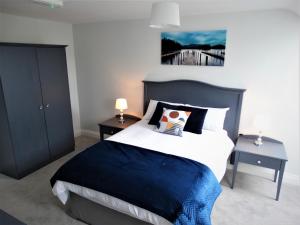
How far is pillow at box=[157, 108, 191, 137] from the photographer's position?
2.77m

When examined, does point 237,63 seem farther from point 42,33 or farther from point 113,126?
point 42,33

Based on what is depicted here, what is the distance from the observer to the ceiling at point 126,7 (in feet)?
7.58

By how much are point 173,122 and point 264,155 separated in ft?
3.67

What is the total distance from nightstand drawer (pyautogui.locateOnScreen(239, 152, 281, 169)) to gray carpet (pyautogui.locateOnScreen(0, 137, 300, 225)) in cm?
41

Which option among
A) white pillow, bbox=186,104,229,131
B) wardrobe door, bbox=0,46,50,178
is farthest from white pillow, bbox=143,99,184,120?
wardrobe door, bbox=0,46,50,178

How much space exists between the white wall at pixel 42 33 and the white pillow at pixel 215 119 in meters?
2.61

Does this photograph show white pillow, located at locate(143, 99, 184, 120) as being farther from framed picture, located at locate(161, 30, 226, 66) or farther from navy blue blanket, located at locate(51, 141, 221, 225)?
navy blue blanket, located at locate(51, 141, 221, 225)

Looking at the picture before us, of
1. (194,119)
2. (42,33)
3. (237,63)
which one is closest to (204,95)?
(194,119)

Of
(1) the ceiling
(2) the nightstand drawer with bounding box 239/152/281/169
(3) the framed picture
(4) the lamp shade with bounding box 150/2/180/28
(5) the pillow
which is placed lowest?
(2) the nightstand drawer with bounding box 239/152/281/169

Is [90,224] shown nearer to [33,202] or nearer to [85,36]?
[33,202]

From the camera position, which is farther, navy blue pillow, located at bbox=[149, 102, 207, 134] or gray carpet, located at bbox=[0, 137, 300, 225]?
navy blue pillow, located at bbox=[149, 102, 207, 134]

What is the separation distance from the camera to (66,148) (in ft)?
11.8

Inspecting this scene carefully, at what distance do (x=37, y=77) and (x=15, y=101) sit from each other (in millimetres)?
432

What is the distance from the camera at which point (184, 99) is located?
3248 mm
